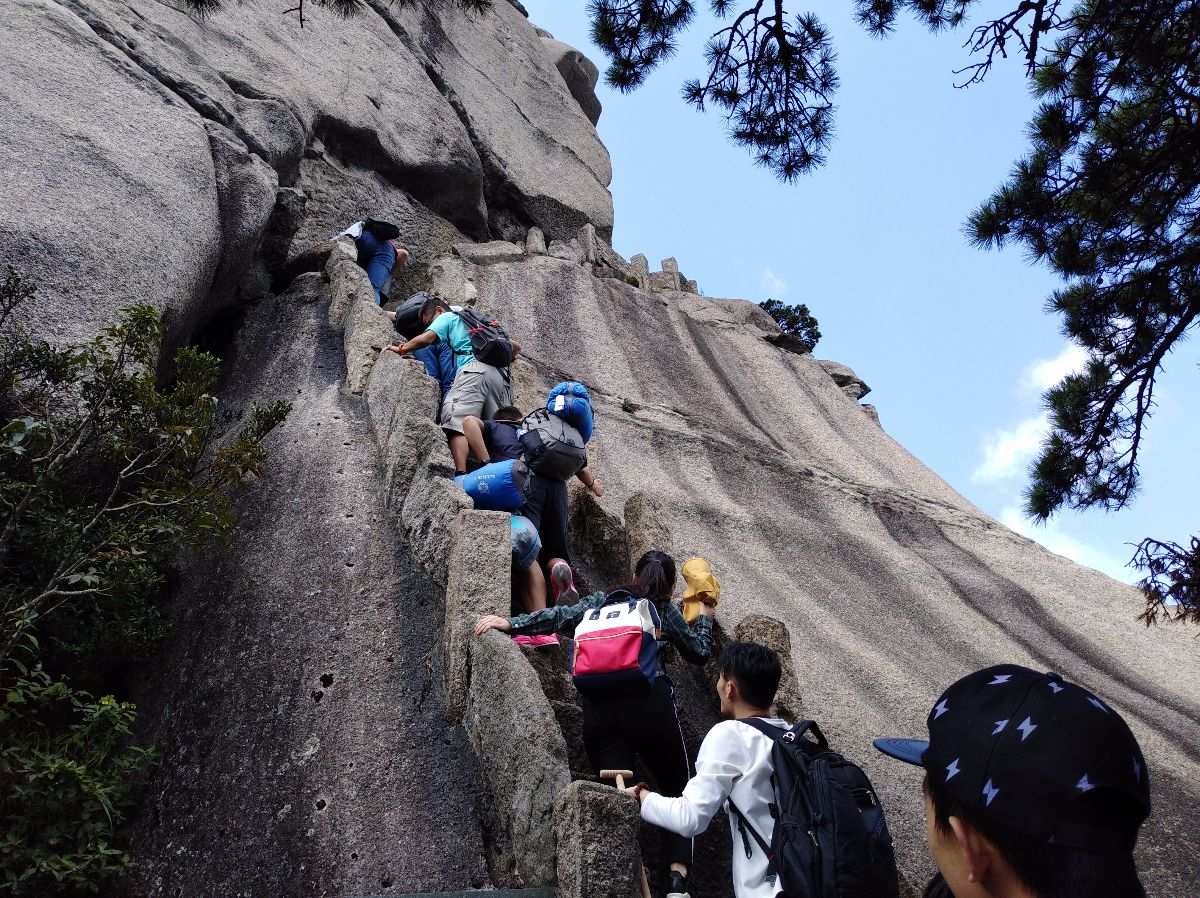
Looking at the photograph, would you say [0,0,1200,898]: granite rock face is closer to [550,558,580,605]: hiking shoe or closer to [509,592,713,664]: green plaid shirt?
[509,592,713,664]: green plaid shirt

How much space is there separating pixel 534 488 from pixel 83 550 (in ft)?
9.07

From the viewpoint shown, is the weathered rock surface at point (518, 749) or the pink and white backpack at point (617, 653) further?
the pink and white backpack at point (617, 653)

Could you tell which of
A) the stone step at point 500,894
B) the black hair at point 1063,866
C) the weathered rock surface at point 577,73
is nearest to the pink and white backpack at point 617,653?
the stone step at point 500,894

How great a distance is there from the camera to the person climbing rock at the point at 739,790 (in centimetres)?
351

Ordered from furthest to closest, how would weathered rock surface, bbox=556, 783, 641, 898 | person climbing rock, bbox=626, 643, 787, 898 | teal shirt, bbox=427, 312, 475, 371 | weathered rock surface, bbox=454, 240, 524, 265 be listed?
weathered rock surface, bbox=454, 240, 524, 265, teal shirt, bbox=427, 312, 475, 371, weathered rock surface, bbox=556, 783, 641, 898, person climbing rock, bbox=626, 643, 787, 898

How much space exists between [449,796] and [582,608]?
116cm

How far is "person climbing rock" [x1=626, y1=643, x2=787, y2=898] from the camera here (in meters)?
3.51

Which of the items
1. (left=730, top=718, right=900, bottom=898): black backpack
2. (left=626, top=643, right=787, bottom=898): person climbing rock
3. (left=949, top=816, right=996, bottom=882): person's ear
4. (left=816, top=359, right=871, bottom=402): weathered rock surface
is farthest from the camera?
(left=816, top=359, right=871, bottom=402): weathered rock surface

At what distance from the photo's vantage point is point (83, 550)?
17.9ft

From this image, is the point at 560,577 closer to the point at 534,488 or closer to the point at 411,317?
the point at 534,488

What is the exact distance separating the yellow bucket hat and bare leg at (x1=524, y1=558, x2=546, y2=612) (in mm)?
907

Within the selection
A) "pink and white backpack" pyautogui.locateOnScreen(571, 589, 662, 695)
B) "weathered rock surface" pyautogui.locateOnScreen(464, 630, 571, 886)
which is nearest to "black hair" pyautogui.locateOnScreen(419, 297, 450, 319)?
"weathered rock surface" pyautogui.locateOnScreen(464, 630, 571, 886)

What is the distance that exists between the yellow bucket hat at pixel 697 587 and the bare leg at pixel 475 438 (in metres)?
1.96

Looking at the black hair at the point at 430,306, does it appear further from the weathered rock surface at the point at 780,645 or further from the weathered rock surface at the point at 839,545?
the weathered rock surface at the point at 780,645
